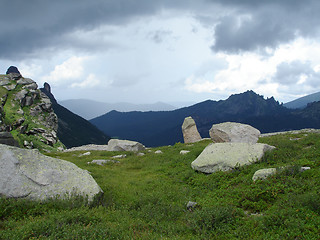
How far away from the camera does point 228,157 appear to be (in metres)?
18.8

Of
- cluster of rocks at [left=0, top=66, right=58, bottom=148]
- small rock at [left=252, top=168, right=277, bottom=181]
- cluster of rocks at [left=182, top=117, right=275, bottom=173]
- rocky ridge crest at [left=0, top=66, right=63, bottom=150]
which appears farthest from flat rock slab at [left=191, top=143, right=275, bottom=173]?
cluster of rocks at [left=0, top=66, right=58, bottom=148]

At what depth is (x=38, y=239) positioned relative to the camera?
24.6ft

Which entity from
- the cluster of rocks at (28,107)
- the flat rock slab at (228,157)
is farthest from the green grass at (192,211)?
the cluster of rocks at (28,107)

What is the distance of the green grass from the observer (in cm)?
845

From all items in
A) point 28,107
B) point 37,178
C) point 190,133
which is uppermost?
point 28,107

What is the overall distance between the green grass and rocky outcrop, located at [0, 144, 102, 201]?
0.83 meters

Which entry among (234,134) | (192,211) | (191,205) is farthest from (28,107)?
(192,211)

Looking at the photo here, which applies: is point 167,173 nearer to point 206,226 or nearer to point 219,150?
point 219,150

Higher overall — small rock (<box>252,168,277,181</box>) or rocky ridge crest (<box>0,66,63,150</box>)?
rocky ridge crest (<box>0,66,63,150</box>)

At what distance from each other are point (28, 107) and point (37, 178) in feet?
290

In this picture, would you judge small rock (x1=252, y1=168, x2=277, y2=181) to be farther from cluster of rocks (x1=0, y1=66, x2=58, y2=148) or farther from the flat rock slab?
cluster of rocks (x1=0, y1=66, x2=58, y2=148)

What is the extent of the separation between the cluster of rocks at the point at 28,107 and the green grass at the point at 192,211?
2335 inches

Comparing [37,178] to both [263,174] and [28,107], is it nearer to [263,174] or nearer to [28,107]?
[263,174]

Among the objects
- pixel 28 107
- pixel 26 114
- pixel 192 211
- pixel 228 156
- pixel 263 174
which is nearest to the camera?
pixel 192 211
